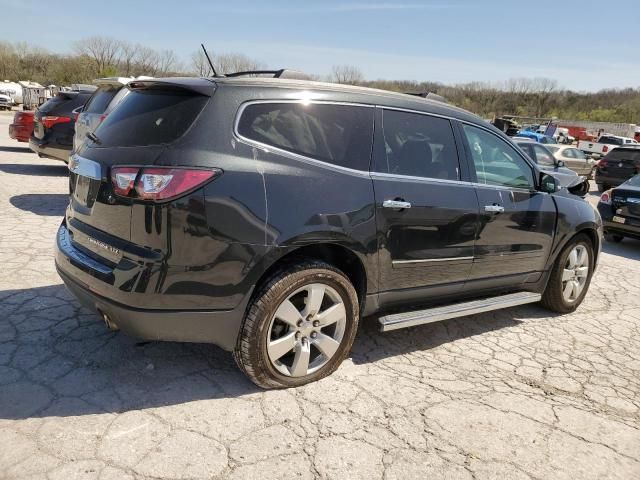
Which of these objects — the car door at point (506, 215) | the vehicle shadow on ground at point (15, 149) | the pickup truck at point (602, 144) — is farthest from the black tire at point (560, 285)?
the pickup truck at point (602, 144)

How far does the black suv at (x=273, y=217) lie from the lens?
2.60m

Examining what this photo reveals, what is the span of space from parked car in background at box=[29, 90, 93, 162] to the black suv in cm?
698

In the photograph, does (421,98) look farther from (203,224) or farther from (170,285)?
(170,285)

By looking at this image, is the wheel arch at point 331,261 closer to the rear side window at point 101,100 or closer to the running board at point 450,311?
the running board at point 450,311

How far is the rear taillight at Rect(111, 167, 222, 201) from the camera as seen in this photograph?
8.37ft

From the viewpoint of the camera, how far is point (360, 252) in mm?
3133

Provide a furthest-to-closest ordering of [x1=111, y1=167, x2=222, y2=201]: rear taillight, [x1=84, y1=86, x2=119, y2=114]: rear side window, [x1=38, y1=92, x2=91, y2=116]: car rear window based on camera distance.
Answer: [x1=38, y1=92, x2=91, y2=116]: car rear window
[x1=84, y1=86, x2=119, y2=114]: rear side window
[x1=111, y1=167, x2=222, y2=201]: rear taillight

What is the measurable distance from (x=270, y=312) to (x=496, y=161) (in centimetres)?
241

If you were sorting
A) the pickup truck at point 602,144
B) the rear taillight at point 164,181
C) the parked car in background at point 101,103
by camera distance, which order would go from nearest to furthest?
1. the rear taillight at point 164,181
2. the parked car in background at point 101,103
3. the pickup truck at point 602,144

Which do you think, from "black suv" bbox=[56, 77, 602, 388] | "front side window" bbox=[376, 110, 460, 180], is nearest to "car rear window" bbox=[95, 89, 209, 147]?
"black suv" bbox=[56, 77, 602, 388]

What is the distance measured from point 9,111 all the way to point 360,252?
3888 cm

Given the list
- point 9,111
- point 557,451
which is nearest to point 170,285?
point 557,451

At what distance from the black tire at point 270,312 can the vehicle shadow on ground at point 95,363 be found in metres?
0.20

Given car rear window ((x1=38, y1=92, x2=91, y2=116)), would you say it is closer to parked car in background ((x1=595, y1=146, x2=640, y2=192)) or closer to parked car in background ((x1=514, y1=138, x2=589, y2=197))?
parked car in background ((x1=514, y1=138, x2=589, y2=197))
